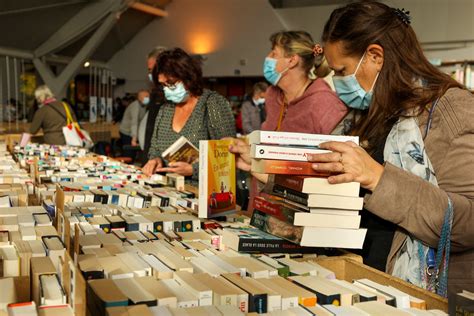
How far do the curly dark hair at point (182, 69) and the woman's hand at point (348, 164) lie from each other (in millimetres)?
2260

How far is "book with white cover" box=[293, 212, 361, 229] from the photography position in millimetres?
1824

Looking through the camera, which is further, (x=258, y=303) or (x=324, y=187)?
(x=324, y=187)

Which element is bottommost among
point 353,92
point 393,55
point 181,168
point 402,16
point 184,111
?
point 181,168

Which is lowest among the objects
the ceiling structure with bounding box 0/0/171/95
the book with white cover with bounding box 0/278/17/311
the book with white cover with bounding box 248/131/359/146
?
the book with white cover with bounding box 0/278/17/311

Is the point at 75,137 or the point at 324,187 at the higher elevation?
the point at 324,187

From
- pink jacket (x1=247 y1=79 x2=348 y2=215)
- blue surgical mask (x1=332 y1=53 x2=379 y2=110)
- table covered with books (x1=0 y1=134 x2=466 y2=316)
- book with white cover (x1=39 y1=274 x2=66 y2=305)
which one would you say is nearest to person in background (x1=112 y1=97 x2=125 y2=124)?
pink jacket (x1=247 y1=79 x2=348 y2=215)

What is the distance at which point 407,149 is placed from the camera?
6.01 feet

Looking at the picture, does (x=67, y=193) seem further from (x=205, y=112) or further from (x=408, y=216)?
(x=408, y=216)

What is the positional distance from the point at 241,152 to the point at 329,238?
799 millimetres

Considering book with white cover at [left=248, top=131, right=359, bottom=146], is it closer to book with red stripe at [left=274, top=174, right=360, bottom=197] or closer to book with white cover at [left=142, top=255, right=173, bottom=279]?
book with red stripe at [left=274, top=174, right=360, bottom=197]

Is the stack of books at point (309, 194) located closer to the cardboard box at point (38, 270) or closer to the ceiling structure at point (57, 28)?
the cardboard box at point (38, 270)

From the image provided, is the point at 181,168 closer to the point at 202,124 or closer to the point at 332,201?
the point at 202,124

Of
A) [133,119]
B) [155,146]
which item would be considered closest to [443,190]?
[155,146]

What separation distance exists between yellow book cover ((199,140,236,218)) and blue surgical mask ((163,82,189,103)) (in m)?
1.35
